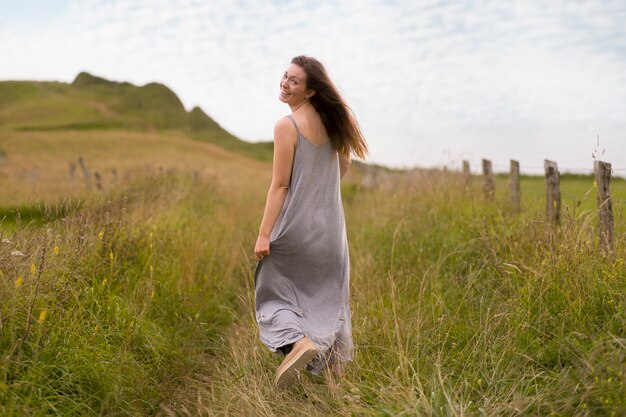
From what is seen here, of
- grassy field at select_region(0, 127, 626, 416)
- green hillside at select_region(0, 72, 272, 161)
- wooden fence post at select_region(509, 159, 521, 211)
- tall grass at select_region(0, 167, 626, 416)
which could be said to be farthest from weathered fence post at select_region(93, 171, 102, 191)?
green hillside at select_region(0, 72, 272, 161)

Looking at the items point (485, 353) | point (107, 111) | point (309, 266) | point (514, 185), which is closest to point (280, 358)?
point (309, 266)

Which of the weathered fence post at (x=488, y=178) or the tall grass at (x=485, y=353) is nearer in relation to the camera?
the tall grass at (x=485, y=353)

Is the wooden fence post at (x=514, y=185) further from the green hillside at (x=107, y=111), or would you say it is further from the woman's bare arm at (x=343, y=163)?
the green hillside at (x=107, y=111)

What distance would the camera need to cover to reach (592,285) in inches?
169

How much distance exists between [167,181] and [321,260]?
31.9 feet

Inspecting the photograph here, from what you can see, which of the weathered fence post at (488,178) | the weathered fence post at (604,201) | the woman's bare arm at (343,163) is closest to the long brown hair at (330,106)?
the woman's bare arm at (343,163)

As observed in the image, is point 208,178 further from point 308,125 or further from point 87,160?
point 87,160

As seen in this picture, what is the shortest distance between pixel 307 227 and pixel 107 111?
81.1 m

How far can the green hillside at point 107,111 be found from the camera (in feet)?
235

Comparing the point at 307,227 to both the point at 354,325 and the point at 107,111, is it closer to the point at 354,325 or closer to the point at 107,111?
the point at 354,325

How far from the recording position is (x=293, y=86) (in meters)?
4.26

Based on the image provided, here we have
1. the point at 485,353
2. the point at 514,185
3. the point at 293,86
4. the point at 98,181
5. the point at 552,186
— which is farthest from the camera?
the point at 98,181

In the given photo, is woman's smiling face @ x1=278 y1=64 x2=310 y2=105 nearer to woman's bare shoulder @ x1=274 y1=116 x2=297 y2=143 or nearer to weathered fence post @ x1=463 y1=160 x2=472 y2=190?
woman's bare shoulder @ x1=274 y1=116 x2=297 y2=143

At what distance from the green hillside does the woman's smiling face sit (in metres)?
66.1
